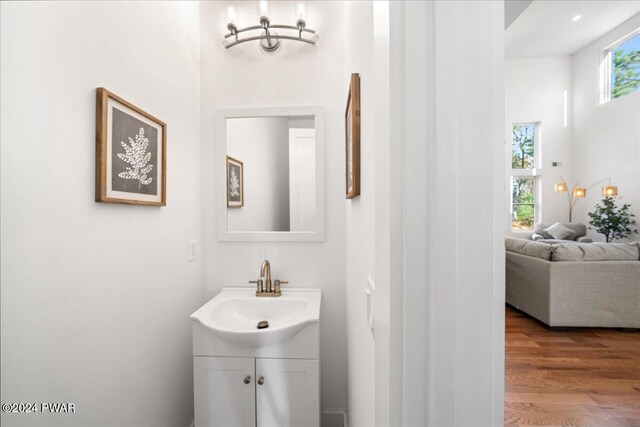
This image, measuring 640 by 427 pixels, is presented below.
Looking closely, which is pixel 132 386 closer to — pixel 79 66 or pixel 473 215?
pixel 79 66

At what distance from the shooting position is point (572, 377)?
A: 6.03 ft

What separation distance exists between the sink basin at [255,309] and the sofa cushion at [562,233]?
559 centimetres

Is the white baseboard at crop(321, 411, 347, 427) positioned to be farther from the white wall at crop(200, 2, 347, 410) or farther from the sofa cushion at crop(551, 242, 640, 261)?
the sofa cushion at crop(551, 242, 640, 261)

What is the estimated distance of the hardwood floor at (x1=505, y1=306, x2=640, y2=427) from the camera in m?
1.48

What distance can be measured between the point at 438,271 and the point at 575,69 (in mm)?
7858

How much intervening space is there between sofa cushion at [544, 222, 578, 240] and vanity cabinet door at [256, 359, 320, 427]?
583 centimetres

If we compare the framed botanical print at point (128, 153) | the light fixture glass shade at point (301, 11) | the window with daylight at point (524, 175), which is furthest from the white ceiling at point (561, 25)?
the framed botanical print at point (128, 153)

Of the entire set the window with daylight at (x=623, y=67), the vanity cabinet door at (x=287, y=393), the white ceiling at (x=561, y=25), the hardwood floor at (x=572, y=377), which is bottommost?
the hardwood floor at (x=572, y=377)

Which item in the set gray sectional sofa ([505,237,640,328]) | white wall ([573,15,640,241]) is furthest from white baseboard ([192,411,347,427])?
white wall ([573,15,640,241])

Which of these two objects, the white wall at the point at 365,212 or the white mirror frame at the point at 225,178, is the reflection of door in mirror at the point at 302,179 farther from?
the white wall at the point at 365,212

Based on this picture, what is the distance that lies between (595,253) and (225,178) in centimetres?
314

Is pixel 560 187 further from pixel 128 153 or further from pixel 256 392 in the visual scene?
pixel 128 153

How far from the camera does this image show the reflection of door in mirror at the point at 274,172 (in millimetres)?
1651

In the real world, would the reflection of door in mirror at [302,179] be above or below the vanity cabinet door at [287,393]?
above
